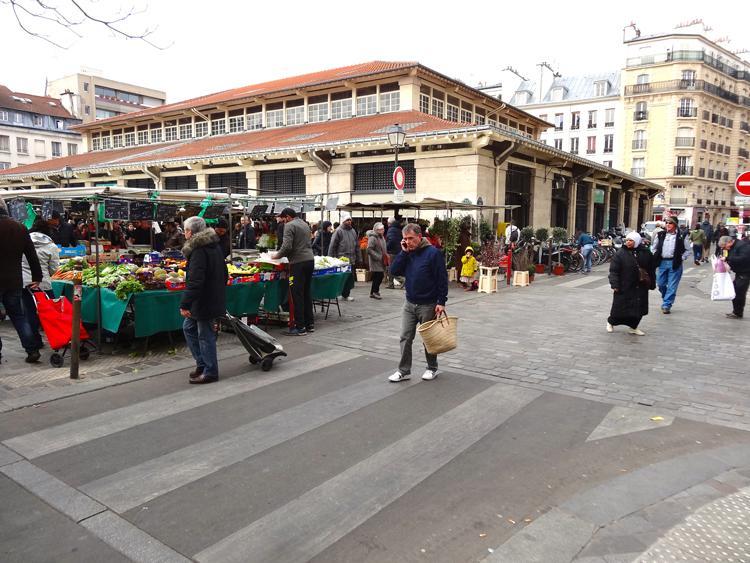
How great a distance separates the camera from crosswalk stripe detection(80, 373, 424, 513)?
3520 millimetres

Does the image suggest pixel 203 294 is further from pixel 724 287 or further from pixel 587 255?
pixel 587 255

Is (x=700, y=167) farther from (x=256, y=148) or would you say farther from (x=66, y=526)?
(x=66, y=526)

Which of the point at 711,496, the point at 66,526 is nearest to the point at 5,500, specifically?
the point at 66,526

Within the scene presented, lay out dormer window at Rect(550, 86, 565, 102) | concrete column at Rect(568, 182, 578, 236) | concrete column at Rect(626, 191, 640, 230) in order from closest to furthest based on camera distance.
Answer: concrete column at Rect(568, 182, 578, 236) → concrete column at Rect(626, 191, 640, 230) → dormer window at Rect(550, 86, 565, 102)

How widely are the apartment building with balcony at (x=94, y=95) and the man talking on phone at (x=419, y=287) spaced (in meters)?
74.2

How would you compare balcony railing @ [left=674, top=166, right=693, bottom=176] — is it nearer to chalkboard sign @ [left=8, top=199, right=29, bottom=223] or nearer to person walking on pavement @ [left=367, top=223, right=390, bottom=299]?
person walking on pavement @ [left=367, top=223, right=390, bottom=299]

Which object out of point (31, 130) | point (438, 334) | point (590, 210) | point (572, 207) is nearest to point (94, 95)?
point (31, 130)

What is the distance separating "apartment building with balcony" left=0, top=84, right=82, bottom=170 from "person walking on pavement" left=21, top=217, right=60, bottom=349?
196 ft

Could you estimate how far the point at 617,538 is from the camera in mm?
3051

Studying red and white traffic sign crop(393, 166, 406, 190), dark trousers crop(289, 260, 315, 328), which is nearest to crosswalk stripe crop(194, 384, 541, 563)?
dark trousers crop(289, 260, 315, 328)

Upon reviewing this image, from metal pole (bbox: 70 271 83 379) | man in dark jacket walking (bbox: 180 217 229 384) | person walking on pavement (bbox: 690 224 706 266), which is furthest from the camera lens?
person walking on pavement (bbox: 690 224 706 266)

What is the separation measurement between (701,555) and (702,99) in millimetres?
61486

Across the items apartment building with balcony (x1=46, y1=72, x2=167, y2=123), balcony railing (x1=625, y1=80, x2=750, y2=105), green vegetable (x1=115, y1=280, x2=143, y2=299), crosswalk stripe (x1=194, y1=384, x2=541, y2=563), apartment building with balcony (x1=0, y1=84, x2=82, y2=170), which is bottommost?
crosswalk stripe (x1=194, y1=384, x2=541, y2=563)

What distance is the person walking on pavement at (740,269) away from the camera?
9.83 meters
